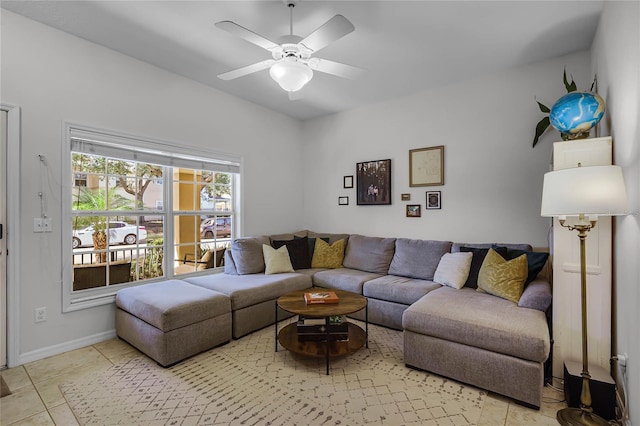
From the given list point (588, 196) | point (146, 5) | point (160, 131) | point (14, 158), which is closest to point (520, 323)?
point (588, 196)

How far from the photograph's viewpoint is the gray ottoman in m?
2.42

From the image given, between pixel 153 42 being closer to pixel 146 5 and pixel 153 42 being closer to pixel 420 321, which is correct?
pixel 146 5

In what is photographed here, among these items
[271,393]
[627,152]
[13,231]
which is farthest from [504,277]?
[13,231]

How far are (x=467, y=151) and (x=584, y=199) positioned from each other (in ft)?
6.78

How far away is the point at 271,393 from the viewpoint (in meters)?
2.08

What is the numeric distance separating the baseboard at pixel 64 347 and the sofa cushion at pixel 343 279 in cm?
218

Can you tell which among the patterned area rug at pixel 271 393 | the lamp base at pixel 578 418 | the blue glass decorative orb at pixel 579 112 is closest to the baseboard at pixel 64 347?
the patterned area rug at pixel 271 393

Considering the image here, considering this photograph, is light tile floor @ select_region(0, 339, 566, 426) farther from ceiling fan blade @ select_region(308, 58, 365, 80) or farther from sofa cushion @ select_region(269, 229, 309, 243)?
Result: ceiling fan blade @ select_region(308, 58, 365, 80)

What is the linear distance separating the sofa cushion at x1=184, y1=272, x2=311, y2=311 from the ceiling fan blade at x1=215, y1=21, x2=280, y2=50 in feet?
7.03

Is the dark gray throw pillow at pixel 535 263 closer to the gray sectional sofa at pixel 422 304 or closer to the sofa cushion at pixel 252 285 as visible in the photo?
the gray sectional sofa at pixel 422 304

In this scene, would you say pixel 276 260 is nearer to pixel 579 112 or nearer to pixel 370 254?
pixel 370 254

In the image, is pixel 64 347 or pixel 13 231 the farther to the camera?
pixel 64 347

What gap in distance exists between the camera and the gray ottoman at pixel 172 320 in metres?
2.42

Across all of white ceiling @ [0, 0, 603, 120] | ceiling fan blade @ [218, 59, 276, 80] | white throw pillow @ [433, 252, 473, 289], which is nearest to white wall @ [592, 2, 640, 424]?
white ceiling @ [0, 0, 603, 120]
